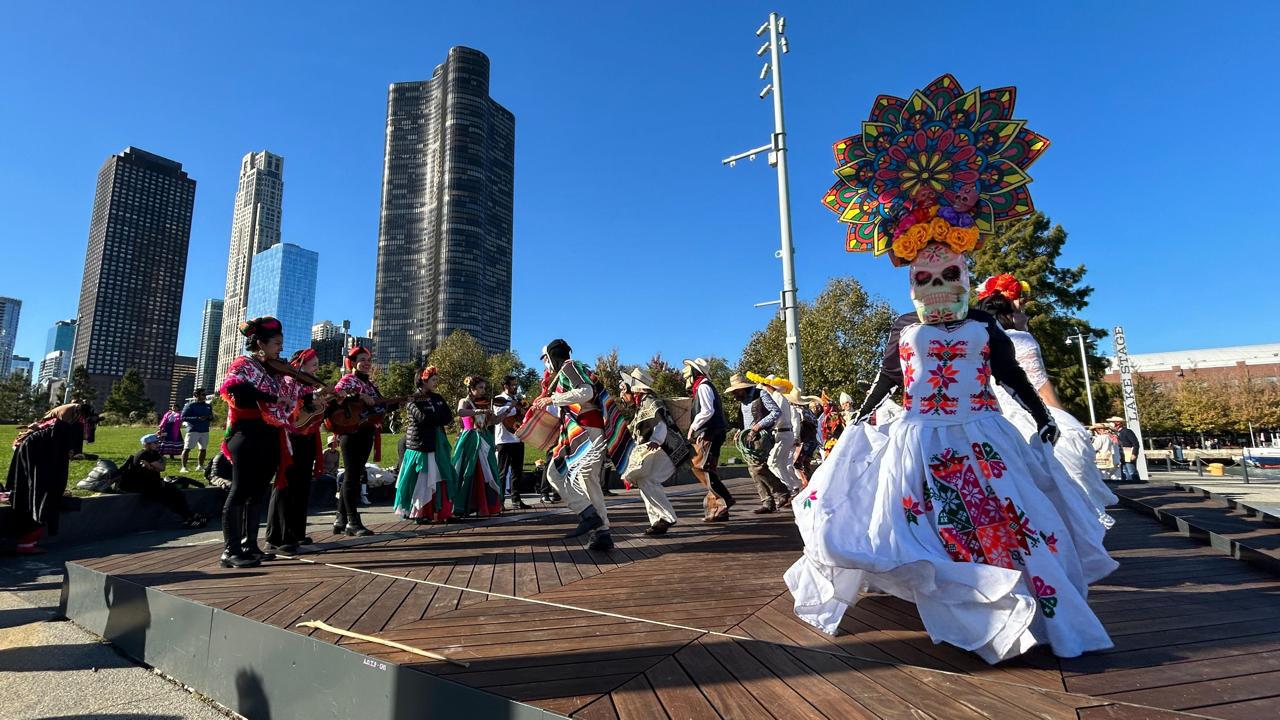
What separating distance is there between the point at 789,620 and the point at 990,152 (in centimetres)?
296

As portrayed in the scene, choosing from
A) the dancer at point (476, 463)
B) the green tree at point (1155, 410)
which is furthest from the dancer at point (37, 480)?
the green tree at point (1155, 410)

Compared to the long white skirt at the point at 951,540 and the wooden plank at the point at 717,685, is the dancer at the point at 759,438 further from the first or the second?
the wooden plank at the point at 717,685

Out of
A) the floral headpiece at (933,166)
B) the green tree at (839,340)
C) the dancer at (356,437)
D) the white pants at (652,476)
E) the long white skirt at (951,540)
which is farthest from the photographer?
the green tree at (839,340)

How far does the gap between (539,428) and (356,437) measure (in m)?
1.97

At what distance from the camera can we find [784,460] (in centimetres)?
791

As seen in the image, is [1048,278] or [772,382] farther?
[1048,278]

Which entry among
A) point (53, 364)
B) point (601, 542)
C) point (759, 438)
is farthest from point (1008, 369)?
point (53, 364)

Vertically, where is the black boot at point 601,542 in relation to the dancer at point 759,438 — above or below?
below

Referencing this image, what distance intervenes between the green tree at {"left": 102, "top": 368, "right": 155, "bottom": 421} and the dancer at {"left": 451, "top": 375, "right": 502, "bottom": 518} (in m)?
60.2

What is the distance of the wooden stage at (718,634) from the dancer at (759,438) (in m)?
2.77

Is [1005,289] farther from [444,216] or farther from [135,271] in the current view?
[135,271]

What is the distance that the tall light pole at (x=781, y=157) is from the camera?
450 inches

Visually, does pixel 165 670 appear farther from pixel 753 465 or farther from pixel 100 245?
pixel 100 245

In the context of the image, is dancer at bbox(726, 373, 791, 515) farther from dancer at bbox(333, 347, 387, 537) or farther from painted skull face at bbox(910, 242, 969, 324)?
painted skull face at bbox(910, 242, 969, 324)
